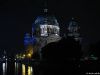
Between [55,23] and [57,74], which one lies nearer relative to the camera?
[57,74]

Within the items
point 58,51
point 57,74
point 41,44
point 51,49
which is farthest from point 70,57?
point 41,44

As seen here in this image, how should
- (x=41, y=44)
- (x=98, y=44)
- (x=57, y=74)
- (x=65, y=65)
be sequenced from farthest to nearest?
(x=41, y=44)
(x=98, y=44)
(x=65, y=65)
(x=57, y=74)

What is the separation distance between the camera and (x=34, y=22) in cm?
14588

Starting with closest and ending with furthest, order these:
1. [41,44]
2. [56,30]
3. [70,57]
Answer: [70,57], [41,44], [56,30]

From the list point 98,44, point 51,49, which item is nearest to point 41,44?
point 98,44

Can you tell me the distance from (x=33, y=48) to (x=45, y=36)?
7327 millimetres

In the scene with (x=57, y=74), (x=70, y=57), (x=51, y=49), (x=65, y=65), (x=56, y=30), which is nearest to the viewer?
(x=57, y=74)

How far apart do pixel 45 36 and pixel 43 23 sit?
7216 millimetres

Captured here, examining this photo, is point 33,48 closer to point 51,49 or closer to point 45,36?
point 45,36

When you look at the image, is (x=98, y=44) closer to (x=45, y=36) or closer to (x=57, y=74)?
(x=57, y=74)

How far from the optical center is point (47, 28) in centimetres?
13900

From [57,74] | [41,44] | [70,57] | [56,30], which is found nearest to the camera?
[57,74]

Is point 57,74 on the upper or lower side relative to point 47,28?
lower

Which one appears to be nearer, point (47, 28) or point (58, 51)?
point (58, 51)
